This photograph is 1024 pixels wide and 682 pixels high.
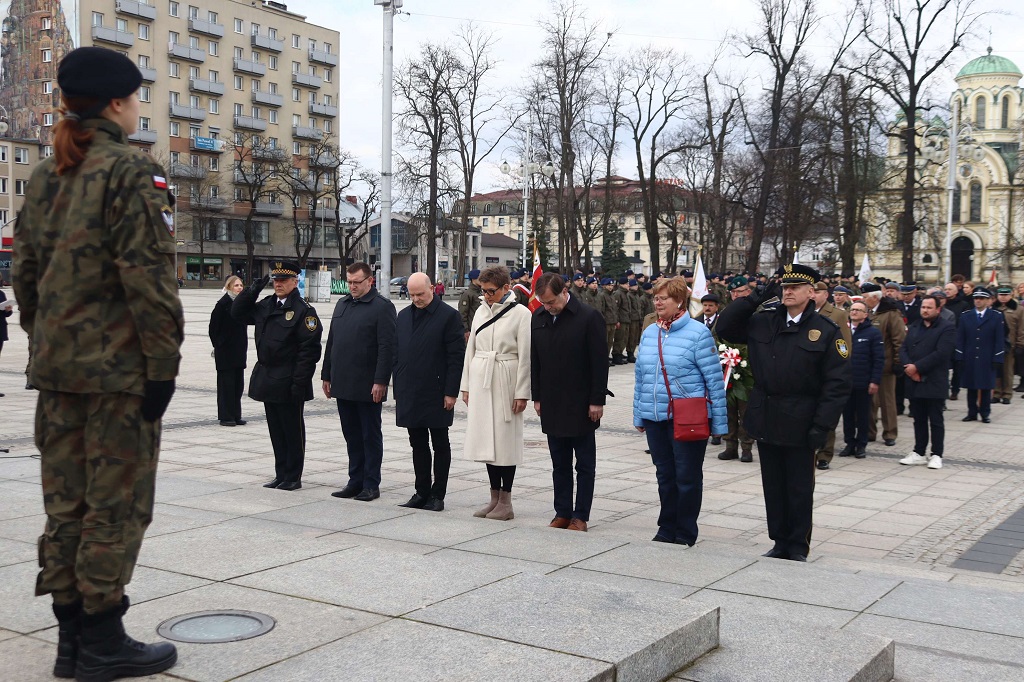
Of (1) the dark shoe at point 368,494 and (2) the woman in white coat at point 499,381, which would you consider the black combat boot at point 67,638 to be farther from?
(1) the dark shoe at point 368,494

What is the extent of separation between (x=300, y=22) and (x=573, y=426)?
92.9 metres

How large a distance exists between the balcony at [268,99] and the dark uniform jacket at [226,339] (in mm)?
81143

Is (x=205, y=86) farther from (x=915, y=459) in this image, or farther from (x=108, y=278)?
(x=108, y=278)

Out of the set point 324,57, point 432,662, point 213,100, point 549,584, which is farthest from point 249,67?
point 432,662

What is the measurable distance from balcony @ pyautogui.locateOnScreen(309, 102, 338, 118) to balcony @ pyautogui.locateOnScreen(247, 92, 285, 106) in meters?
3.42

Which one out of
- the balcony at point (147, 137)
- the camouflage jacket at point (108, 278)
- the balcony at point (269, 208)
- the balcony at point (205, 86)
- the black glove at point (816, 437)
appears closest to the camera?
the camouflage jacket at point (108, 278)

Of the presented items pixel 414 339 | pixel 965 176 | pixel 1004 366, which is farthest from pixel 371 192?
pixel 414 339

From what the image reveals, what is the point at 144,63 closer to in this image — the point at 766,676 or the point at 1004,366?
the point at 1004,366

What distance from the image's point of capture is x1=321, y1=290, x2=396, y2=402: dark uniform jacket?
8.12 metres

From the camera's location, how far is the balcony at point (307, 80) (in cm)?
9200

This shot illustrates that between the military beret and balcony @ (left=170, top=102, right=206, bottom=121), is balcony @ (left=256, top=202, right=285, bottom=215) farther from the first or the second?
the military beret

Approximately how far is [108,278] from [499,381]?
4261mm

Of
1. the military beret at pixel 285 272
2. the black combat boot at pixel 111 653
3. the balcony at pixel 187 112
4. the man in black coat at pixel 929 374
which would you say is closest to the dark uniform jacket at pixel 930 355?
the man in black coat at pixel 929 374

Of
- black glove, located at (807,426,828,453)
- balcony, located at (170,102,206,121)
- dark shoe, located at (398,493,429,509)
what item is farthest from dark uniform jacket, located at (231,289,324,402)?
balcony, located at (170,102,206,121)
